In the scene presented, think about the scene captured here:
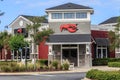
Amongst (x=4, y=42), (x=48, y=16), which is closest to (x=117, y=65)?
(x=48, y=16)

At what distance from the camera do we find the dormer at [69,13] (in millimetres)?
51219

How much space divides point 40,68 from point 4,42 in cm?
2031

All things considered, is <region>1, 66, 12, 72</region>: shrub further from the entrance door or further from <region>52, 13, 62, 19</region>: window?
the entrance door

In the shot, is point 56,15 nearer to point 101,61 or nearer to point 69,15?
point 69,15

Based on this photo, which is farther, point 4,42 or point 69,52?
point 4,42

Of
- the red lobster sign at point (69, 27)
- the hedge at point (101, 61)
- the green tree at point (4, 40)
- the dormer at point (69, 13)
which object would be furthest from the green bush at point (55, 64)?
the green tree at point (4, 40)

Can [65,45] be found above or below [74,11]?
below

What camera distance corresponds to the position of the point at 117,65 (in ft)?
158

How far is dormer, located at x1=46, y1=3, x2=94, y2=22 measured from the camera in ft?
168

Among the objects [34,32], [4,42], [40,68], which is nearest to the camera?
[40,68]

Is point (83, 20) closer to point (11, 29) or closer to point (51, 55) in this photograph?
point (51, 55)

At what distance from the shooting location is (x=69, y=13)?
170 feet

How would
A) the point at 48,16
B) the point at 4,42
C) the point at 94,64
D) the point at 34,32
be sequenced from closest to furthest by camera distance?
the point at 34,32, the point at 48,16, the point at 94,64, the point at 4,42

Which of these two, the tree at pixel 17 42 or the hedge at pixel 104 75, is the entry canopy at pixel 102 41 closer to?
the tree at pixel 17 42
